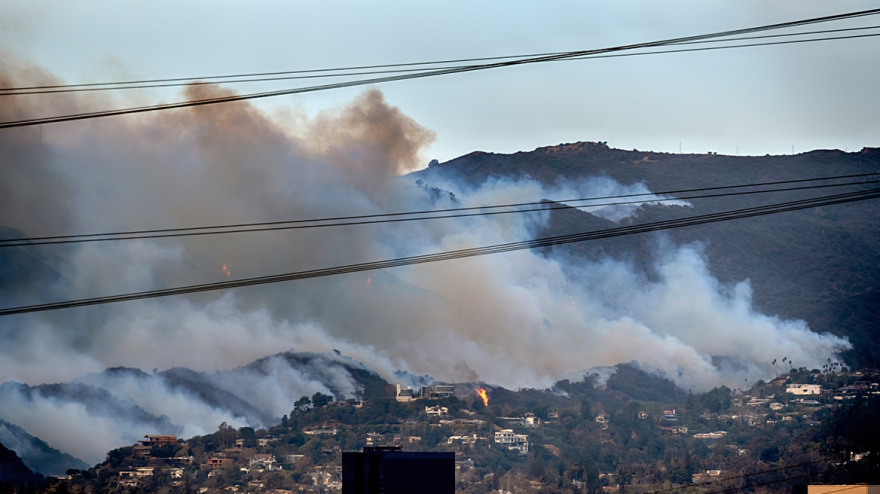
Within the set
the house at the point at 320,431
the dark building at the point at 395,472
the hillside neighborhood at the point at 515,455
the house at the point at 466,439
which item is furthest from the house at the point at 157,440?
the dark building at the point at 395,472

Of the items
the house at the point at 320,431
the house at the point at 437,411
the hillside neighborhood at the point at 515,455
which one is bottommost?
the hillside neighborhood at the point at 515,455

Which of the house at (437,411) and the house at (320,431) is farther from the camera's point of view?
the house at (320,431)

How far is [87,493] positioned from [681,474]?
91.1 metres

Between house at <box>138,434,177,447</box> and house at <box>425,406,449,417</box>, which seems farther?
house at <box>425,406,449,417</box>

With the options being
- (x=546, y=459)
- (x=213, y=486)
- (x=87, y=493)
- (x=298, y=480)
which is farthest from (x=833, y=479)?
(x=87, y=493)

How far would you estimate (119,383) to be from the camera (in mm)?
184375

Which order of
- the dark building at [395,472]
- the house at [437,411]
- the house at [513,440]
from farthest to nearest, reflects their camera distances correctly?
the house at [437,411] < the house at [513,440] < the dark building at [395,472]

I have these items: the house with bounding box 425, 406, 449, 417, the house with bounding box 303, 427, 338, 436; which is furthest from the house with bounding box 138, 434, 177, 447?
the house with bounding box 425, 406, 449, 417

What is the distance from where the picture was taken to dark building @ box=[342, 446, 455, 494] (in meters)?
66.7

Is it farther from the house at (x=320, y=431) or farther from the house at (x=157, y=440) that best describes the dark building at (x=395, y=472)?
the house at (x=320, y=431)

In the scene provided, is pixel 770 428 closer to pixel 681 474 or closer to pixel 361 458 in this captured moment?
pixel 681 474

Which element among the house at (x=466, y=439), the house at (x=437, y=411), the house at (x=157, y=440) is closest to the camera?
the house at (x=157, y=440)

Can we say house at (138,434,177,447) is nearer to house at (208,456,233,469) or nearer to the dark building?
house at (208,456,233,469)

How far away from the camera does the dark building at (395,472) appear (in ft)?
219
